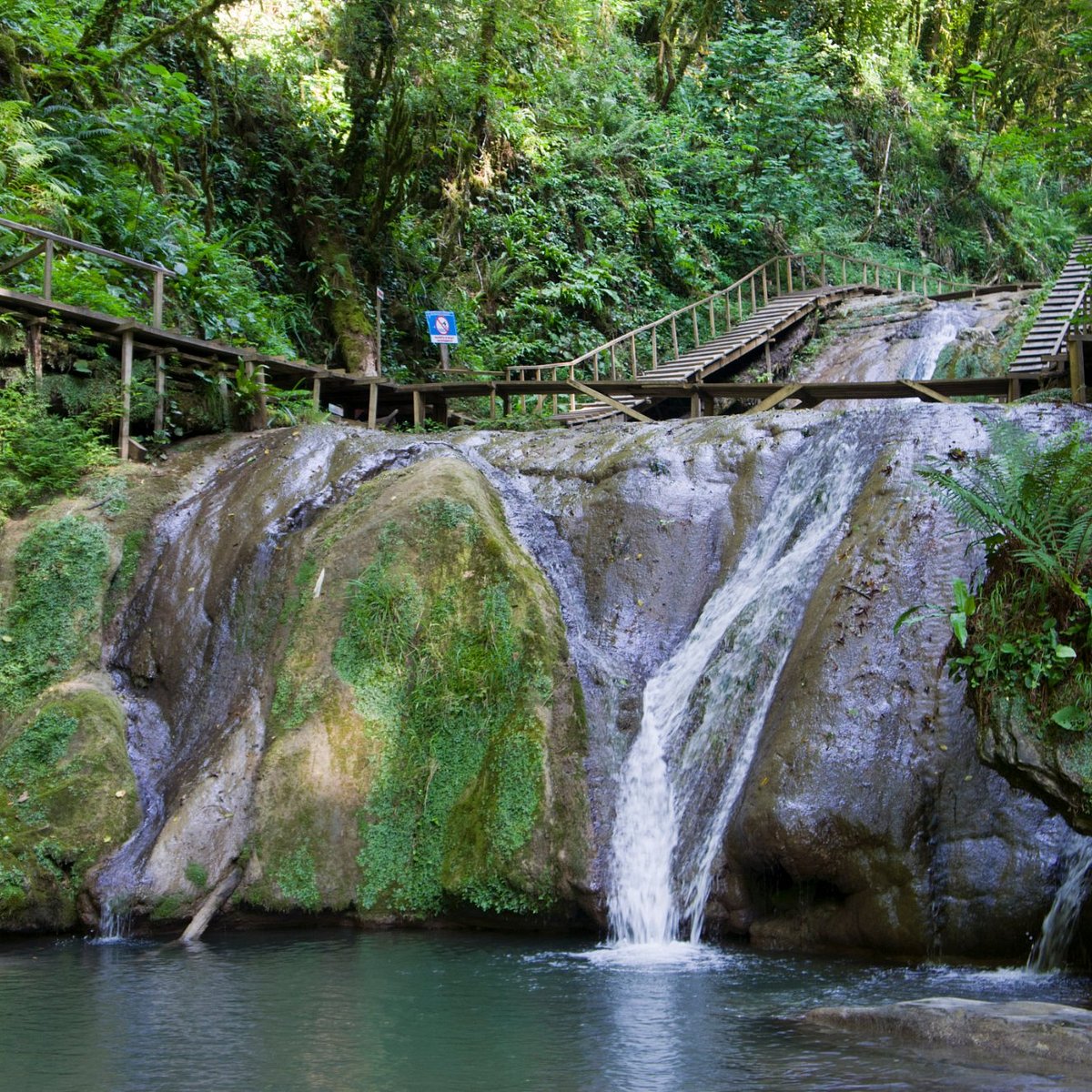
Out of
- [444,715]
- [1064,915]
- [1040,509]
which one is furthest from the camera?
[444,715]

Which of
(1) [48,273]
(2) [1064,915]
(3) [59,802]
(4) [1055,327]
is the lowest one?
(2) [1064,915]

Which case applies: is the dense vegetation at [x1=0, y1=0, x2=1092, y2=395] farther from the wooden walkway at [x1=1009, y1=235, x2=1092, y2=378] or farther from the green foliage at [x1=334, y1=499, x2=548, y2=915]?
the green foliage at [x1=334, y1=499, x2=548, y2=915]

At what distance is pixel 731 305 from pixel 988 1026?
85.8 feet

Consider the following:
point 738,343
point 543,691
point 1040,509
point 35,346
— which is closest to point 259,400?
point 35,346

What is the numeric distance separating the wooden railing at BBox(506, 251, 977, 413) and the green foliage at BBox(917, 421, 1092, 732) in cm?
1478

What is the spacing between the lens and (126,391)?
47.6ft

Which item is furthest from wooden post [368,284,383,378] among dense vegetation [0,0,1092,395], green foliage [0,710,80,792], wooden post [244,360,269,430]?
green foliage [0,710,80,792]

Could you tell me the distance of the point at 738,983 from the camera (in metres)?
7.84

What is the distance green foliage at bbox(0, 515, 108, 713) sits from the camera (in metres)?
12.1

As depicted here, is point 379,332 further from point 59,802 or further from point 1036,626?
point 1036,626

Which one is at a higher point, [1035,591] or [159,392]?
[159,392]

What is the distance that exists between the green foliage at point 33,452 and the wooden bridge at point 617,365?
23.8 inches

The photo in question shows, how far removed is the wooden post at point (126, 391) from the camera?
14523 millimetres

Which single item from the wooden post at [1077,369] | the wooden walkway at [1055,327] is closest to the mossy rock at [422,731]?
the wooden post at [1077,369]
